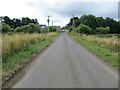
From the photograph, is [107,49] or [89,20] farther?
[89,20]

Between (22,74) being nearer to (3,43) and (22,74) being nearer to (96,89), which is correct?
(96,89)

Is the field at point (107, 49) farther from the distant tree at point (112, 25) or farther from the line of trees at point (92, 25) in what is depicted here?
the distant tree at point (112, 25)

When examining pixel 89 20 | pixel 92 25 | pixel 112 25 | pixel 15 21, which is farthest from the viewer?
pixel 15 21

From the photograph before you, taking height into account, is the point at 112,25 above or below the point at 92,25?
above

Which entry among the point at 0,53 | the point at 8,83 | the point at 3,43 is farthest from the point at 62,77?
the point at 3,43

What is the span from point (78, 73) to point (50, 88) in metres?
1.98

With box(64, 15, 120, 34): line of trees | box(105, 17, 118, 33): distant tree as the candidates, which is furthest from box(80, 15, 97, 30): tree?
box(105, 17, 118, 33): distant tree

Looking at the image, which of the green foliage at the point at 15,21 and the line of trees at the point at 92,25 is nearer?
the line of trees at the point at 92,25

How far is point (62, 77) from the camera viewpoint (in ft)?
18.5

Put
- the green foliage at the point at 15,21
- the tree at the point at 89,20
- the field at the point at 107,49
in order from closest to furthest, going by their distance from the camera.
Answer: the field at the point at 107,49
the tree at the point at 89,20
the green foliage at the point at 15,21

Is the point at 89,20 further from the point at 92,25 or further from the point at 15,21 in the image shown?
the point at 15,21

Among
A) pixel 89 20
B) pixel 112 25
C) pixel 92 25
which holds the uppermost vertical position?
pixel 89 20

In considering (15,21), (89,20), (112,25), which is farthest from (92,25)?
(15,21)

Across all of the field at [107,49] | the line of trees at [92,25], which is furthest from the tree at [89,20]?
the field at [107,49]
